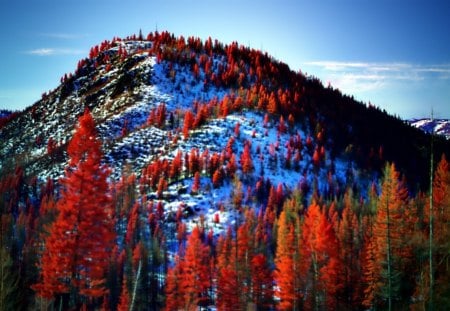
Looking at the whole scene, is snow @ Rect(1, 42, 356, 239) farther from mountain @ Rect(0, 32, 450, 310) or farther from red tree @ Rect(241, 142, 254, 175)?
red tree @ Rect(241, 142, 254, 175)

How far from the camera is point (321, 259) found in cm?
4447

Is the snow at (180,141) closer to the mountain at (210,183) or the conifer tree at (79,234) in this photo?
the mountain at (210,183)

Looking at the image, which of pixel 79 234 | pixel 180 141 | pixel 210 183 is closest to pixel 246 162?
pixel 210 183

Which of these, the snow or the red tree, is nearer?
the snow

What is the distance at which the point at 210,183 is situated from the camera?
399 feet

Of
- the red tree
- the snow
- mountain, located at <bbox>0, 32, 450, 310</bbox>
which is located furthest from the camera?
the red tree

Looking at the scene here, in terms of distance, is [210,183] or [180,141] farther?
[180,141]

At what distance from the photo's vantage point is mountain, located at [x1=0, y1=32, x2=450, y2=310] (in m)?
48.1

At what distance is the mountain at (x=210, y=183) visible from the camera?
158 feet

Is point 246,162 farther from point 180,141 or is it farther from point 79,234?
point 79,234

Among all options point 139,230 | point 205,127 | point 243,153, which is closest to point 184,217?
point 139,230

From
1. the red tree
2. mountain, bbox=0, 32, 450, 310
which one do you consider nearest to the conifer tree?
mountain, bbox=0, 32, 450, 310

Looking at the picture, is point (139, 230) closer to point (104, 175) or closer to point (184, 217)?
point (184, 217)

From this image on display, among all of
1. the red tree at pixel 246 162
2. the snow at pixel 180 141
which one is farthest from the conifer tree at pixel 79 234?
the red tree at pixel 246 162
